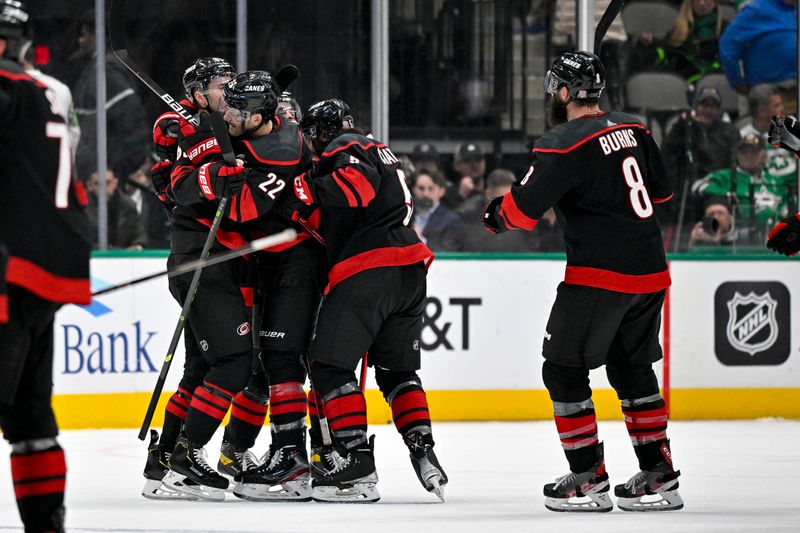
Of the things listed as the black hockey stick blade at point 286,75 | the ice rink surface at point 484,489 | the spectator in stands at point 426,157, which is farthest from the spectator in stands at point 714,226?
the black hockey stick blade at point 286,75

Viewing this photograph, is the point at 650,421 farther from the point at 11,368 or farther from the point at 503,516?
the point at 11,368

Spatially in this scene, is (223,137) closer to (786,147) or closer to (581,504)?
(581,504)

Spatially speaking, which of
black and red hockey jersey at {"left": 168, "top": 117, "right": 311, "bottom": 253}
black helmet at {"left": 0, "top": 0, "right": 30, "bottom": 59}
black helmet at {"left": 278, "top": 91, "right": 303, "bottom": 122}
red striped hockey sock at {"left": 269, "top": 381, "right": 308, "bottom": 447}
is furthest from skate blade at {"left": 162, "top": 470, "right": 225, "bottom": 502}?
black helmet at {"left": 0, "top": 0, "right": 30, "bottom": 59}

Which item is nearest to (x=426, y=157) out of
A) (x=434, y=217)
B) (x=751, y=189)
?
(x=434, y=217)

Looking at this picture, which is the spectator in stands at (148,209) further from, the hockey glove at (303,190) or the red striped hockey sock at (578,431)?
the red striped hockey sock at (578,431)

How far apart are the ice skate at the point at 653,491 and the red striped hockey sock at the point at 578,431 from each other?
17cm

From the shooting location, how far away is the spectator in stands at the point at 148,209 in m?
7.57

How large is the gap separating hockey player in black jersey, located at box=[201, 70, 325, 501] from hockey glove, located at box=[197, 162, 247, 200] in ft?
0.29

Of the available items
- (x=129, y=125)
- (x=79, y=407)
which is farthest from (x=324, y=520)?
(x=129, y=125)

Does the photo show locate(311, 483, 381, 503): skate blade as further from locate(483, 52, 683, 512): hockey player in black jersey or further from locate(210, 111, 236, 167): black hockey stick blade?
locate(210, 111, 236, 167): black hockey stick blade

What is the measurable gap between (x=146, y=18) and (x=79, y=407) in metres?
2.16

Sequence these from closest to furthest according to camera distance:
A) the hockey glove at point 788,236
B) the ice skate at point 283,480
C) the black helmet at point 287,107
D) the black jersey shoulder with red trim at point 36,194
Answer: the black jersey shoulder with red trim at point 36,194
the hockey glove at point 788,236
the ice skate at point 283,480
the black helmet at point 287,107

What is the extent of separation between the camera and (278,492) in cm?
493

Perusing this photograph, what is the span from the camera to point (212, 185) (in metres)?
4.73
